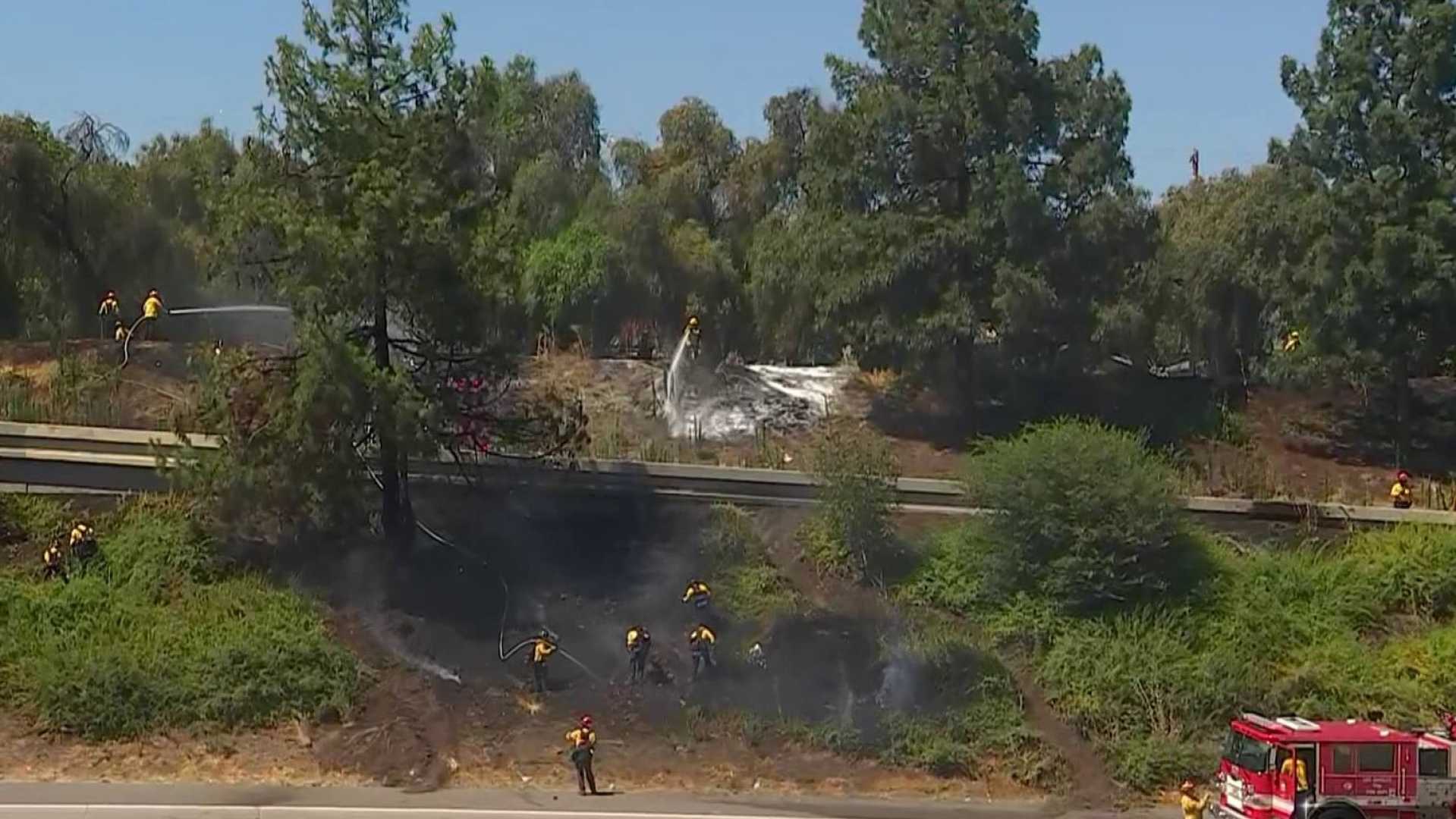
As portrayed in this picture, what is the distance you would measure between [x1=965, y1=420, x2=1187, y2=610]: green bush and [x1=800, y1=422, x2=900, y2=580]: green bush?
1.99m

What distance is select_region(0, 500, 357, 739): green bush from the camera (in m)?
26.0

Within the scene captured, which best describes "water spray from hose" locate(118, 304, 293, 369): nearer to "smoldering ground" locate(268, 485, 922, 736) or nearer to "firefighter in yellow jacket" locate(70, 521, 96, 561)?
"firefighter in yellow jacket" locate(70, 521, 96, 561)

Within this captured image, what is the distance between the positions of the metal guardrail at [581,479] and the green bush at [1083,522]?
4.36 feet

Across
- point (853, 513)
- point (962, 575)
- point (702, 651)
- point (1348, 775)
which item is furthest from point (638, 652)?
point (1348, 775)

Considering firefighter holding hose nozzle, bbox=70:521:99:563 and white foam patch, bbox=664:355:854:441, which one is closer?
firefighter holding hose nozzle, bbox=70:521:99:563

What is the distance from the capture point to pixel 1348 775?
22719 millimetres

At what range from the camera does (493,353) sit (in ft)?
101

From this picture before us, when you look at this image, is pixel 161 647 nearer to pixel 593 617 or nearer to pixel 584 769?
pixel 593 617

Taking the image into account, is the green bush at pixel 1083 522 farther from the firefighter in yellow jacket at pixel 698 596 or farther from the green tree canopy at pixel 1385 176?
the green tree canopy at pixel 1385 176

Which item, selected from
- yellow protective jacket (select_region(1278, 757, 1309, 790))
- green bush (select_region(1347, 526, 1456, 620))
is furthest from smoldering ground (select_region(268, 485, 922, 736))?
green bush (select_region(1347, 526, 1456, 620))

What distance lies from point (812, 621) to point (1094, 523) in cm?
558

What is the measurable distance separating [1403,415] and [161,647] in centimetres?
2819

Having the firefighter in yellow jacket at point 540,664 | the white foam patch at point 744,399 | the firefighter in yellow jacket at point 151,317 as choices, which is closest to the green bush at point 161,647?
the firefighter in yellow jacket at point 540,664

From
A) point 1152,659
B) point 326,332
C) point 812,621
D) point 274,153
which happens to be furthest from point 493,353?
point 1152,659
